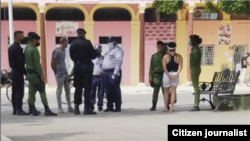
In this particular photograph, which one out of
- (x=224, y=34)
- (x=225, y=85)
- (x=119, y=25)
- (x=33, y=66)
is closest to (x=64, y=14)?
(x=119, y=25)

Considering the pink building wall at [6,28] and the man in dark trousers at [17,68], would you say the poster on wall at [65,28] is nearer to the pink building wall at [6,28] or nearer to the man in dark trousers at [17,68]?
the pink building wall at [6,28]

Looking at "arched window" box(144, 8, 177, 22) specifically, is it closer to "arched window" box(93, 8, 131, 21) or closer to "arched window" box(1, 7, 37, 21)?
"arched window" box(93, 8, 131, 21)

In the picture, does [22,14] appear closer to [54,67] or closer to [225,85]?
[54,67]

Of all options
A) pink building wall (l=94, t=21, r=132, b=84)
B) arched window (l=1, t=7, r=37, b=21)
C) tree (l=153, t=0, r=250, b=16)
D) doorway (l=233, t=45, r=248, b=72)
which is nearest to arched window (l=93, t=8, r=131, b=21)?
pink building wall (l=94, t=21, r=132, b=84)

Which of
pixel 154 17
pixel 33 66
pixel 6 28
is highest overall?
pixel 154 17

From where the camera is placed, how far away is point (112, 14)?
2650 cm

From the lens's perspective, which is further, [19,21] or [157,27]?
[157,27]

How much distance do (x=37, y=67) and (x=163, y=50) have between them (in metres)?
3.07

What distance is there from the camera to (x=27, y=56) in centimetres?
1171

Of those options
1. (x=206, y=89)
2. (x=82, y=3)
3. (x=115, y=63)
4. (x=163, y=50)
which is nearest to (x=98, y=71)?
(x=115, y=63)

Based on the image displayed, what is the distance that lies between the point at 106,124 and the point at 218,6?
12.9ft

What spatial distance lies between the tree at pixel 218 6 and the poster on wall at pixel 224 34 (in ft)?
23.7

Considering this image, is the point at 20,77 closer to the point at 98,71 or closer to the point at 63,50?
the point at 63,50

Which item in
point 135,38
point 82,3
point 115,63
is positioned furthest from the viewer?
point 135,38
